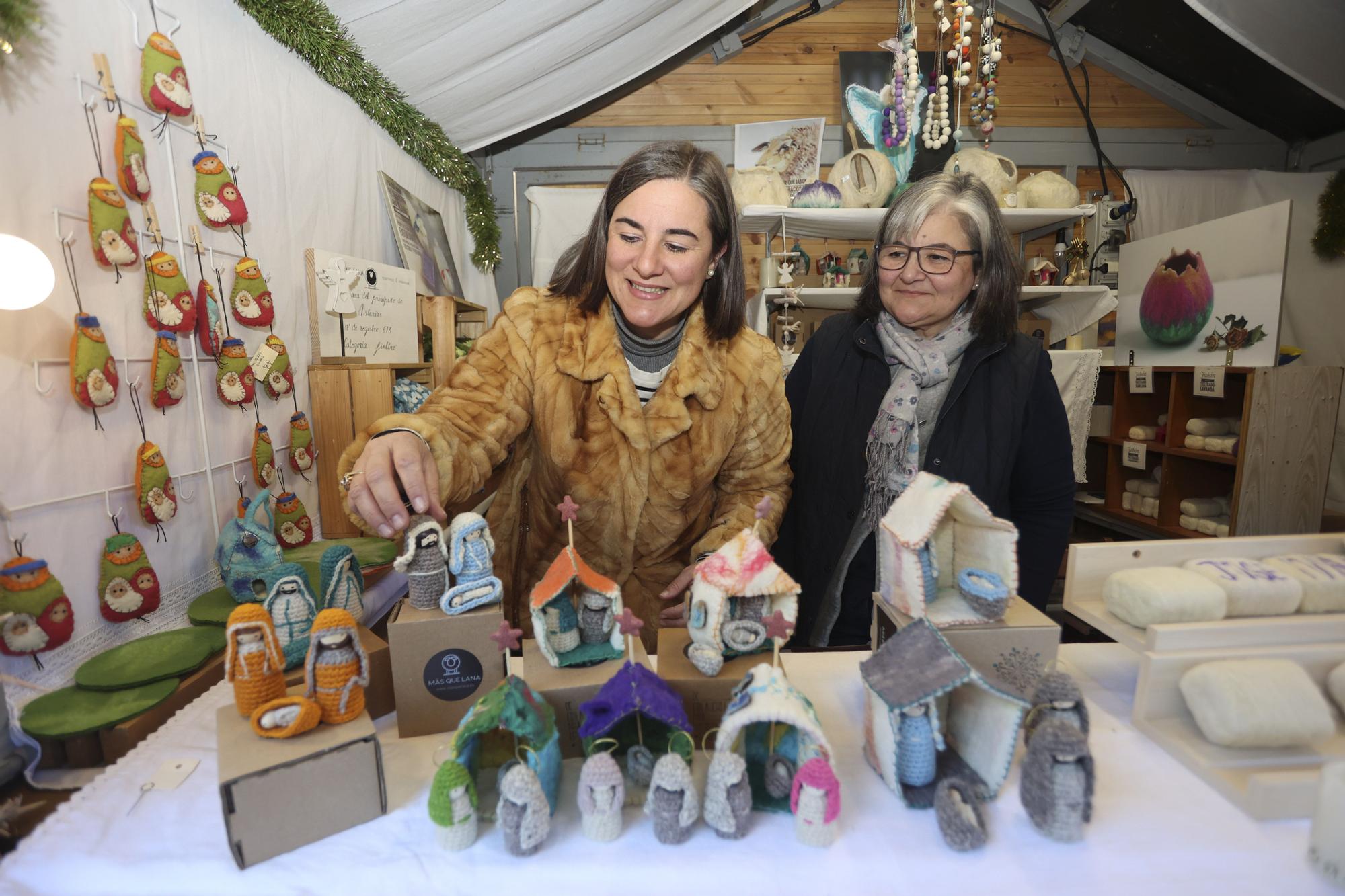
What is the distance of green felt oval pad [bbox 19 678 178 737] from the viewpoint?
95 centimetres

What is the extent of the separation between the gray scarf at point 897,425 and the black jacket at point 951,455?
3 centimetres

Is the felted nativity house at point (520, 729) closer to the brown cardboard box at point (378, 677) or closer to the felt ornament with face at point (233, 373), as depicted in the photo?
the brown cardboard box at point (378, 677)

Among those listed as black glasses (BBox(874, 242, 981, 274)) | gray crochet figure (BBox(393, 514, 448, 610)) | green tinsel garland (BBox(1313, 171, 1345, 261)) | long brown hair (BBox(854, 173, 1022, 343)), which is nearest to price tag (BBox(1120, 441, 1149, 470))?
green tinsel garland (BBox(1313, 171, 1345, 261))

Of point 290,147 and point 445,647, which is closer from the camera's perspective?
point 445,647

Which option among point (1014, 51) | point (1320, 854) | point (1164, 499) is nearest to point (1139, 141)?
point (1014, 51)

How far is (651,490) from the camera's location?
147cm

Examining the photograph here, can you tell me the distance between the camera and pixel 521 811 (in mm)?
719

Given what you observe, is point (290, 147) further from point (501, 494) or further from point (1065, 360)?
point (1065, 360)

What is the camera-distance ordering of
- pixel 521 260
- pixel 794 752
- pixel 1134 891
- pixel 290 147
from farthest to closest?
pixel 521 260 < pixel 290 147 < pixel 794 752 < pixel 1134 891

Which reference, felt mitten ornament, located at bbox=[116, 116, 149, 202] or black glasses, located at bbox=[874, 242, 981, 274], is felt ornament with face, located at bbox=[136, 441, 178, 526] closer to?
felt mitten ornament, located at bbox=[116, 116, 149, 202]

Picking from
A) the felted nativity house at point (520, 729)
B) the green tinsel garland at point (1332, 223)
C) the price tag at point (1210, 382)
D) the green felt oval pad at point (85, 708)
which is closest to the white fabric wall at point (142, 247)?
the green felt oval pad at point (85, 708)

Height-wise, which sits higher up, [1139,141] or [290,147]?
[1139,141]

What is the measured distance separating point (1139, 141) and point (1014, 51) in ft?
3.13

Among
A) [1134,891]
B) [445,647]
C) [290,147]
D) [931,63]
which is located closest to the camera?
[1134,891]
